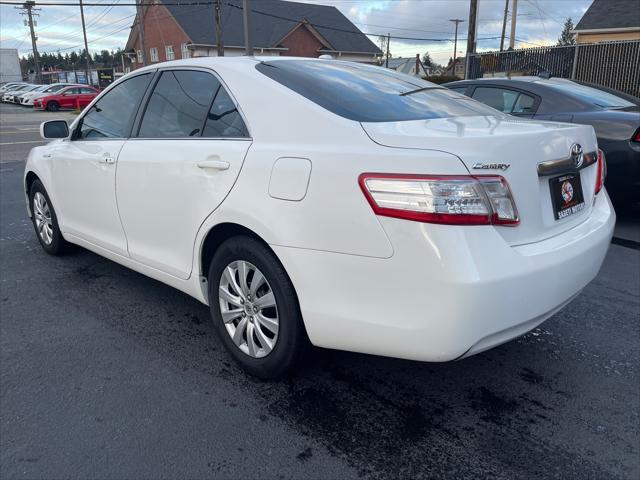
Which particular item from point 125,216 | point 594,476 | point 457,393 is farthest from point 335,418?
point 125,216

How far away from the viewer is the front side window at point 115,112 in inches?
147

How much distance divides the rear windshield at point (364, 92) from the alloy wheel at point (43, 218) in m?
2.78

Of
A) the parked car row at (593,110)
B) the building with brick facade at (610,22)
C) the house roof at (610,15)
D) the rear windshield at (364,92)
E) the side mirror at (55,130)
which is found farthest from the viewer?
the house roof at (610,15)

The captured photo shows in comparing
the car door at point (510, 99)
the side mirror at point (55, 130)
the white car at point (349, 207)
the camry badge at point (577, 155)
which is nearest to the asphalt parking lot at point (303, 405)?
the white car at point (349, 207)

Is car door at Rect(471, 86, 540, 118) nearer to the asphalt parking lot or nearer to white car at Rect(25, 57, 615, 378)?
the asphalt parking lot

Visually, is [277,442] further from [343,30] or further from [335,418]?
[343,30]

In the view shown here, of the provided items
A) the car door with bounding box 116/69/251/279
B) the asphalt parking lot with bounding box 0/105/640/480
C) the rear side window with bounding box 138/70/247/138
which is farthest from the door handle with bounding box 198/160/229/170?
the asphalt parking lot with bounding box 0/105/640/480

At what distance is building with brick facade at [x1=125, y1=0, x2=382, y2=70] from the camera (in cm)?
4138

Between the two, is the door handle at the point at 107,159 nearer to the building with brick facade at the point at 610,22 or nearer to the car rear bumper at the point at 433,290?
the car rear bumper at the point at 433,290

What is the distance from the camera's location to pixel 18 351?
3287 mm

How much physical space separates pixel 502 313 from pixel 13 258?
4531 millimetres

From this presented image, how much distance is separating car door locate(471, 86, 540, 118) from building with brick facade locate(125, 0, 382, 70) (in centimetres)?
3503

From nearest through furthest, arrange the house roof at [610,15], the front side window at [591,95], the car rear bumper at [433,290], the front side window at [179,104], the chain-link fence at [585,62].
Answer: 1. the car rear bumper at [433,290]
2. the front side window at [179,104]
3. the front side window at [591,95]
4. the chain-link fence at [585,62]
5. the house roof at [610,15]

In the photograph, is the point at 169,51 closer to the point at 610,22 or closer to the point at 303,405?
the point at 610,22
